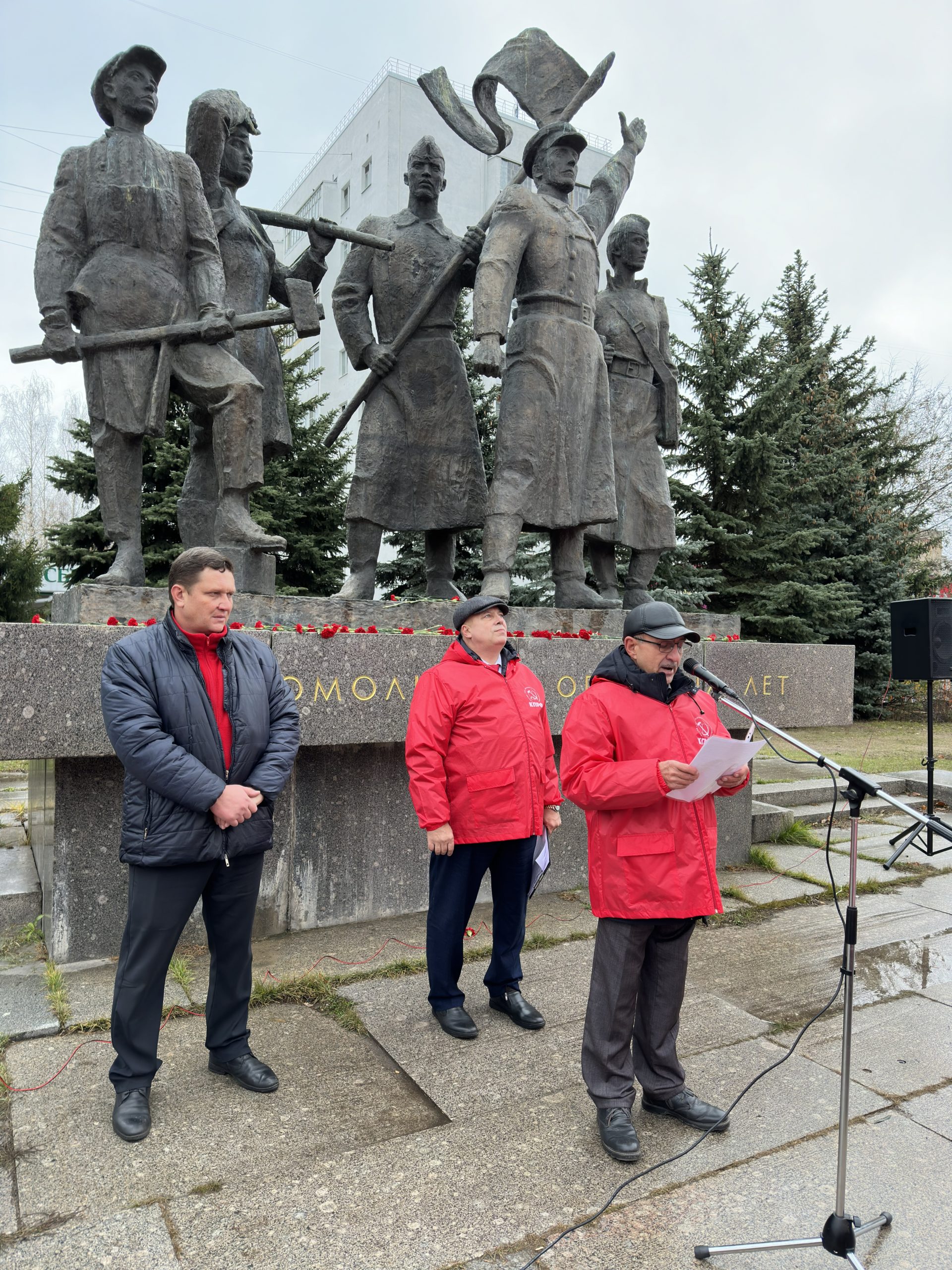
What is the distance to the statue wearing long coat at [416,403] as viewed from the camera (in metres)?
6.23

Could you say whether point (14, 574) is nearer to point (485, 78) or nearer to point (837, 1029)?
point (485, 78)

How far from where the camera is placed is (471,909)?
3.65 m

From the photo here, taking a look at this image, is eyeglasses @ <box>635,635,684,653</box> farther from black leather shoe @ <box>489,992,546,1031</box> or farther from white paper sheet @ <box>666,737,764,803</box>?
black leather shoe @ <box>489,992,546,1031</box>

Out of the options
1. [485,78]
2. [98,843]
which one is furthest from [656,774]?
[485,78]

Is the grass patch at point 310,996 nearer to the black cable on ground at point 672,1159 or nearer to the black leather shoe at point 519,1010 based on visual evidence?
the black leather shoe at point 519,1010

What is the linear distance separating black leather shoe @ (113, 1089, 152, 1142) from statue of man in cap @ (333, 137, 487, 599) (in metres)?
3.73

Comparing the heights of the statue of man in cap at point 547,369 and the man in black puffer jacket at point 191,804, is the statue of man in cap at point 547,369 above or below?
above

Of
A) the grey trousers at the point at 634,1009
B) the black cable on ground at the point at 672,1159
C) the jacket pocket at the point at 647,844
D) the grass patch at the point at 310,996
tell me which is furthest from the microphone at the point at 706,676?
the grass patch at the point at 310,996

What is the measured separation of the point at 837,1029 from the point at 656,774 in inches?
69.4

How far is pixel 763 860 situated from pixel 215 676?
4.71 meters

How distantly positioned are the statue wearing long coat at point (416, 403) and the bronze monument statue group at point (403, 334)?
1 centimetres

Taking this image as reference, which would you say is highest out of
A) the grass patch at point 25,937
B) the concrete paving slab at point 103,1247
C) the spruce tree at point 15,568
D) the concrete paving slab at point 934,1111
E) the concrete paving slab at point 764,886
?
the spruce tree at point 15,568

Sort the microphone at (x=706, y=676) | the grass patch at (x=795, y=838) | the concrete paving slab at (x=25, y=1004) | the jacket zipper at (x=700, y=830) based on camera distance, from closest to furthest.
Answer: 1. the microphone at (x=706, y=676)
2. the jacket zipper at (x=700, y=830)
3. the concrete paving slab at (x=25, y=1004)
4. the grass patch at (x=795, y=838)

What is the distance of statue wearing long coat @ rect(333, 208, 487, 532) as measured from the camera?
245 inches
